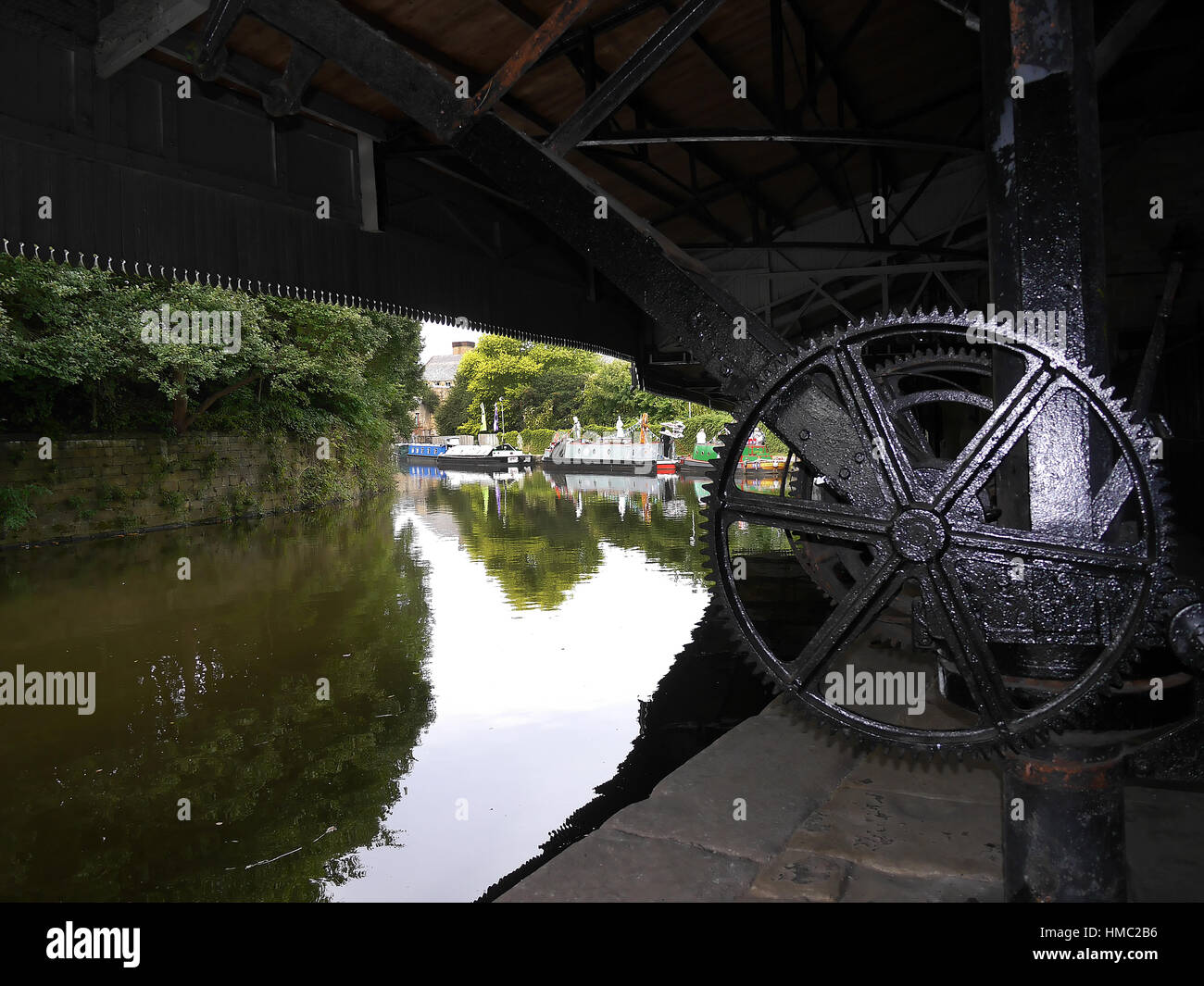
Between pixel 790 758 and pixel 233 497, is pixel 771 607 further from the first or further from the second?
pixel 233 497

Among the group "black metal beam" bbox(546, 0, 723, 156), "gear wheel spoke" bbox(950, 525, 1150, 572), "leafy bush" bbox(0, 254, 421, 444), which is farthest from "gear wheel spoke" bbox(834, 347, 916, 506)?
"leafy bush" bbox(0, 254, 421, 444)

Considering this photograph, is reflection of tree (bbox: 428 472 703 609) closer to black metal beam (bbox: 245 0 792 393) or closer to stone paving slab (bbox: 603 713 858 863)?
stone paving slab (bbox: 603 713 858 863)

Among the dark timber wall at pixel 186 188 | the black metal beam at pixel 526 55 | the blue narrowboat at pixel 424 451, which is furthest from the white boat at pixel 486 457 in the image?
the black metal beam at pixel 526 55

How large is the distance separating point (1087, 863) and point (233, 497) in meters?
24.1

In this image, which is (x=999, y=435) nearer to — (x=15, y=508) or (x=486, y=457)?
(x=15, y=508)

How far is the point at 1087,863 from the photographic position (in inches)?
92.3

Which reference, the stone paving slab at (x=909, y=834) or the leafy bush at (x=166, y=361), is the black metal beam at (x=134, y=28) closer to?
the stone paving slab at (x=909, y=834)

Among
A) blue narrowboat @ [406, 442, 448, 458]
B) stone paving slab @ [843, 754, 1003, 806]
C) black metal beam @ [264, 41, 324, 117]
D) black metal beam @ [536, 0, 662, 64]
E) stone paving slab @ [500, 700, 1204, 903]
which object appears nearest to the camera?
stone paving slab @ [500, 700, 1204, 903]

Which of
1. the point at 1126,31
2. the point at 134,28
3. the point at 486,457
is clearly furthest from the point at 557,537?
the point at 486,457

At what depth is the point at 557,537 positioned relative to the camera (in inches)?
695

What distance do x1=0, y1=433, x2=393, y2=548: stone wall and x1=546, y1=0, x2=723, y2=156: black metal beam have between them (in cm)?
1768

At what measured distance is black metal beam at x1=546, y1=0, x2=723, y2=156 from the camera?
312 cm

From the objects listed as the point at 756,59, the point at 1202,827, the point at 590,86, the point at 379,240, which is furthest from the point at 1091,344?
the point at 379,240

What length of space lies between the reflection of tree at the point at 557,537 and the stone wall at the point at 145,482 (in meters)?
4.74
